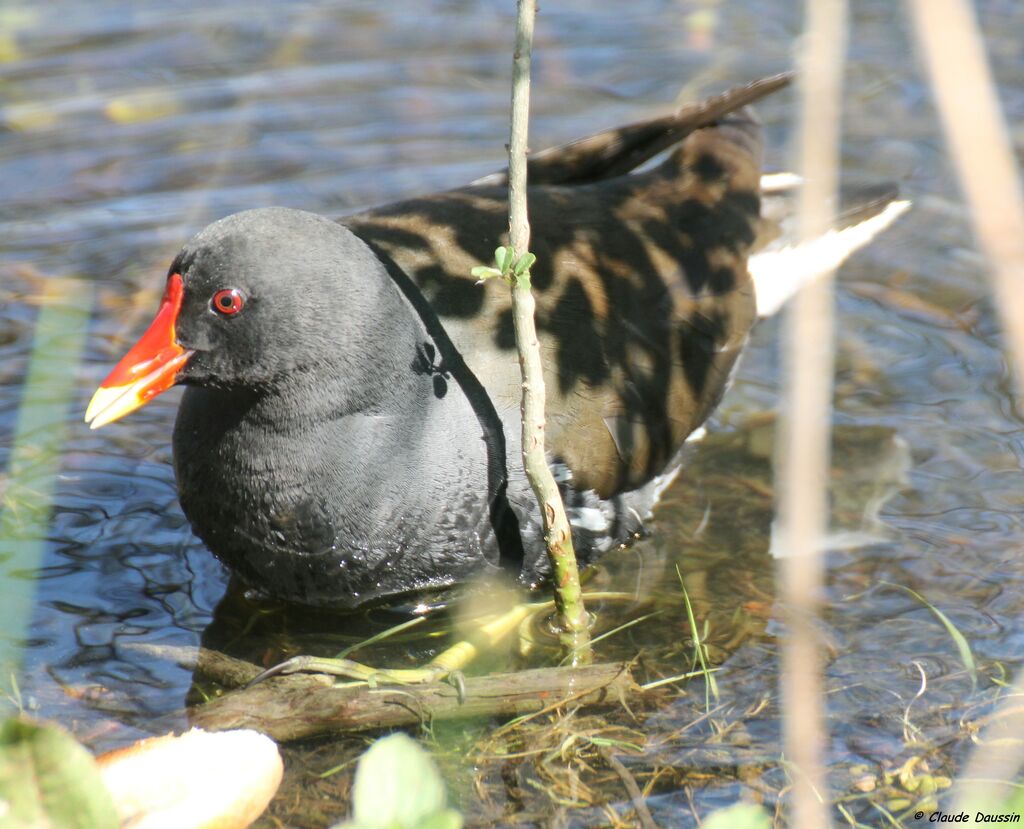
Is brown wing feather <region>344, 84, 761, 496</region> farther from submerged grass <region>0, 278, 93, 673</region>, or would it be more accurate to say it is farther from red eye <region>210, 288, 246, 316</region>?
submerged grass <region>0, 278, 93, 673</region>

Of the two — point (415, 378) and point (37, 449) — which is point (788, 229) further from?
point (37, 449)

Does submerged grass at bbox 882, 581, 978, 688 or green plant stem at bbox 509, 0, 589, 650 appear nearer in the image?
green plant stem at bbox 509, 0, 589, 650

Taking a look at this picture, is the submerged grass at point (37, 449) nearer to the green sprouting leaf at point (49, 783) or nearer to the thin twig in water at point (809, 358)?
the green sprouting leaf at point (49, 783)

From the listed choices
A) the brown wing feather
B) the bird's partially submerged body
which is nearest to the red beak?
the bird's partially submerged body

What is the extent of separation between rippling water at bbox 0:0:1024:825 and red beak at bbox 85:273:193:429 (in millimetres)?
753

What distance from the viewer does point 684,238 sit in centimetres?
442

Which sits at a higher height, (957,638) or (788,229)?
(788,229)

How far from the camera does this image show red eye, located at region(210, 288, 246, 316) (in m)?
3.40

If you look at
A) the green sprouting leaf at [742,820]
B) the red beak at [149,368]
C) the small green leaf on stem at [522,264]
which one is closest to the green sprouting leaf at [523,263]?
the small green leaf on stem at [522,264]

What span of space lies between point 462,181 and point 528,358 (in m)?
3.15

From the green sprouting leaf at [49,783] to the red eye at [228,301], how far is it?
1.47m

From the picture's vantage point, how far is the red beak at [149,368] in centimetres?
346

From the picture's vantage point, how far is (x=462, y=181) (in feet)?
20.3

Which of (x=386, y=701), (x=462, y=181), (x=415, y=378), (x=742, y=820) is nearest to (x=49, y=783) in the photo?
(x=742, y=820)
